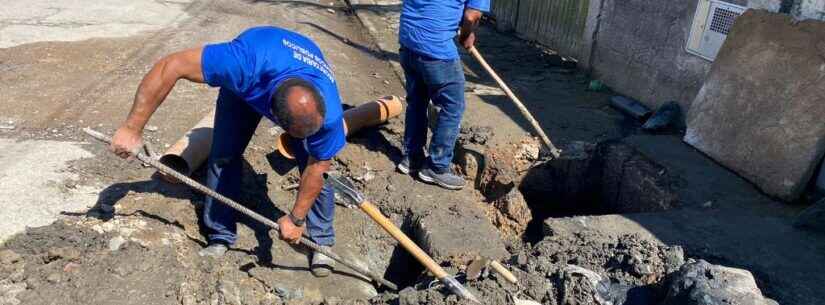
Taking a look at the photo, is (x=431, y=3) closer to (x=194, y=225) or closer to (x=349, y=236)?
(x=349, y=236)

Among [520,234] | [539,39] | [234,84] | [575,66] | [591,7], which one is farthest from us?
[539,39]

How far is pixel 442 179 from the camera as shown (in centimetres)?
456

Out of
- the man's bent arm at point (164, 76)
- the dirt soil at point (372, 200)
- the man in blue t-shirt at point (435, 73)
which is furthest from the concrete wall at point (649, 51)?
the man's bent arm at point (164, 76)

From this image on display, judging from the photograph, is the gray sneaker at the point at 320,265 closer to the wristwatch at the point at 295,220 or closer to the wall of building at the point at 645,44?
the wristwatch at the point at 295,220

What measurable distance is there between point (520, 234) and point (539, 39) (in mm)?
4885

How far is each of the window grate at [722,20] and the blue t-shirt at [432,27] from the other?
2559 millimetres

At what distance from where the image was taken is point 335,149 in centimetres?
296

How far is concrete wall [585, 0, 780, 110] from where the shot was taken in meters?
5.62

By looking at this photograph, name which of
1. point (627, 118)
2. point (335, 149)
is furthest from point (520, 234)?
point (335, 149)

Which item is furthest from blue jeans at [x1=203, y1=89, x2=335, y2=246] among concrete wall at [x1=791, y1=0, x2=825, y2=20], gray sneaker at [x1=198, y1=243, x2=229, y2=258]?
concrete wall at [x1=791, y1=0, x2=825, y2=20]

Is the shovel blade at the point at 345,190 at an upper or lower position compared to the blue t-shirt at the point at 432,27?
lower

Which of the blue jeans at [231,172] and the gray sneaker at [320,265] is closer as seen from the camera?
the blue jeans at [231,172]

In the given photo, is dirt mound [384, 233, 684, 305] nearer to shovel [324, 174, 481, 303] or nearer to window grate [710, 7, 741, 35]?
shovel [324, 174, 481, 303]

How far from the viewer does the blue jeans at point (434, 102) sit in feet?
13.8
